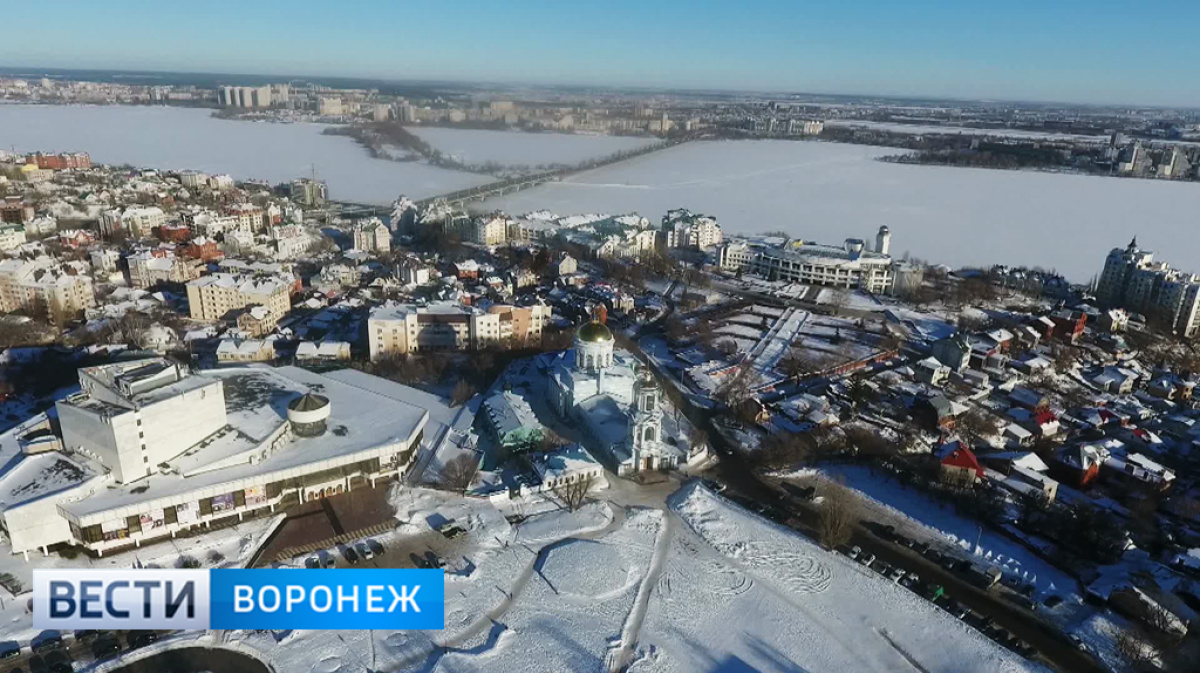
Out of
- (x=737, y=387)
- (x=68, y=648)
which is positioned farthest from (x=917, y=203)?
(x=68, y=648)

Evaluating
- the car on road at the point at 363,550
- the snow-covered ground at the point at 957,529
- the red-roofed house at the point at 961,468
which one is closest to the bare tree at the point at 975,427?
the red-roofed house at the point at 961,468

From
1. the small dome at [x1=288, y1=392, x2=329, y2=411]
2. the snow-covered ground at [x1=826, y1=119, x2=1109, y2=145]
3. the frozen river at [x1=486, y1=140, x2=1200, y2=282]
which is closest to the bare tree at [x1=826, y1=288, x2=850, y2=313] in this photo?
the frozen river at [x1=486, y1=140, x2=1200, y2=282]

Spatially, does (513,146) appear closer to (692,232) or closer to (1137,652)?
(692,232)

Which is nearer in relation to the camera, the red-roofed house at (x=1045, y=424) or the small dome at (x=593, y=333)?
the small dome at (x=593, y=333)

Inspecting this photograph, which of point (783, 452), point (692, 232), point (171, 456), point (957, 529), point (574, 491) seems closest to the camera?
point (171, 456)

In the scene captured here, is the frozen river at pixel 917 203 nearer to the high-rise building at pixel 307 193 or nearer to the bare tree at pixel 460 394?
the high-rise building at pixel 307 193

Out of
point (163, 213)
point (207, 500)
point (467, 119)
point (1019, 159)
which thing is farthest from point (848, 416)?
point (1019, 159)
